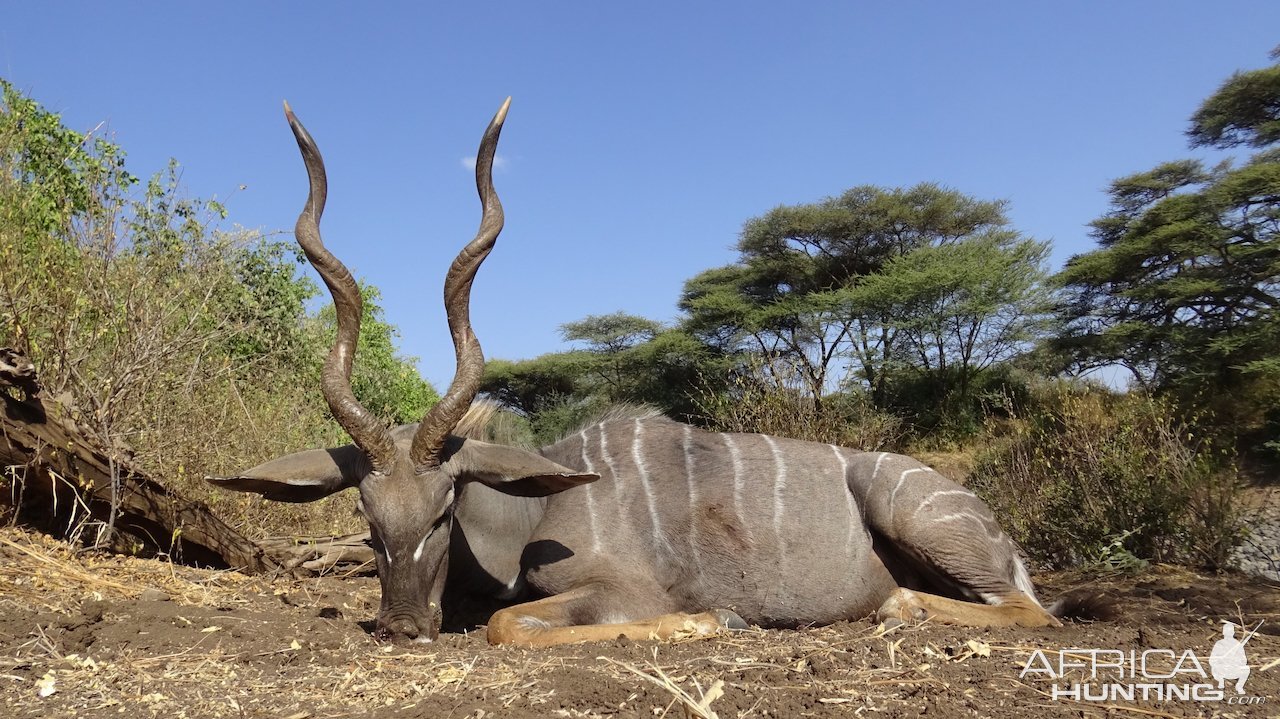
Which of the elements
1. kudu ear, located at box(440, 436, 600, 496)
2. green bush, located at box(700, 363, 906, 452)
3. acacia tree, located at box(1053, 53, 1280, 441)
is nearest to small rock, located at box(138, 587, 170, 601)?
kudu ear, located at box(440, 436, 600, 496)

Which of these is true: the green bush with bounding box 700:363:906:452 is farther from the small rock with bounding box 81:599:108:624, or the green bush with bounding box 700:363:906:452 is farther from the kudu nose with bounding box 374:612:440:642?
the small rock with bounding box 81:599:108:624

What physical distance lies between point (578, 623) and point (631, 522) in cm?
66

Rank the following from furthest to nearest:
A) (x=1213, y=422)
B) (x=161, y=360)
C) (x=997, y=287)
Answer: (x=997, y=287)
(x=1213, y=422)
(x=161, y=360)

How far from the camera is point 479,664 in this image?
2.89 metres

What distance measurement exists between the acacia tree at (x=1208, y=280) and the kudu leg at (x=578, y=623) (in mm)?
11965

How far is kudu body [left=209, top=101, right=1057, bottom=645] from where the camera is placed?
3576 millimetres

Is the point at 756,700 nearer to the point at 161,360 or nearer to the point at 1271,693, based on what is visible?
the point at 1271,693

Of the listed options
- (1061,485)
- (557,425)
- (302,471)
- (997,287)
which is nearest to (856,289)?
(997,287)

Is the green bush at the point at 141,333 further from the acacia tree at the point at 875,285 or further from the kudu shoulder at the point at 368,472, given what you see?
the acacia tree at the point at 875,285

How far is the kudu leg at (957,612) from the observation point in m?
3.78

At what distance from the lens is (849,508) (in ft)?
14.4

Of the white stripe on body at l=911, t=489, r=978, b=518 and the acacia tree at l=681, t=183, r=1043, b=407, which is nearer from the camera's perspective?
the white stripe on body at l=911, t=489, r=978, b=518

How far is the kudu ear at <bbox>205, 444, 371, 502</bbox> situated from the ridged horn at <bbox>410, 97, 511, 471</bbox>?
28 cm

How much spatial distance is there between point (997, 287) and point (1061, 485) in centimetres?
1347
